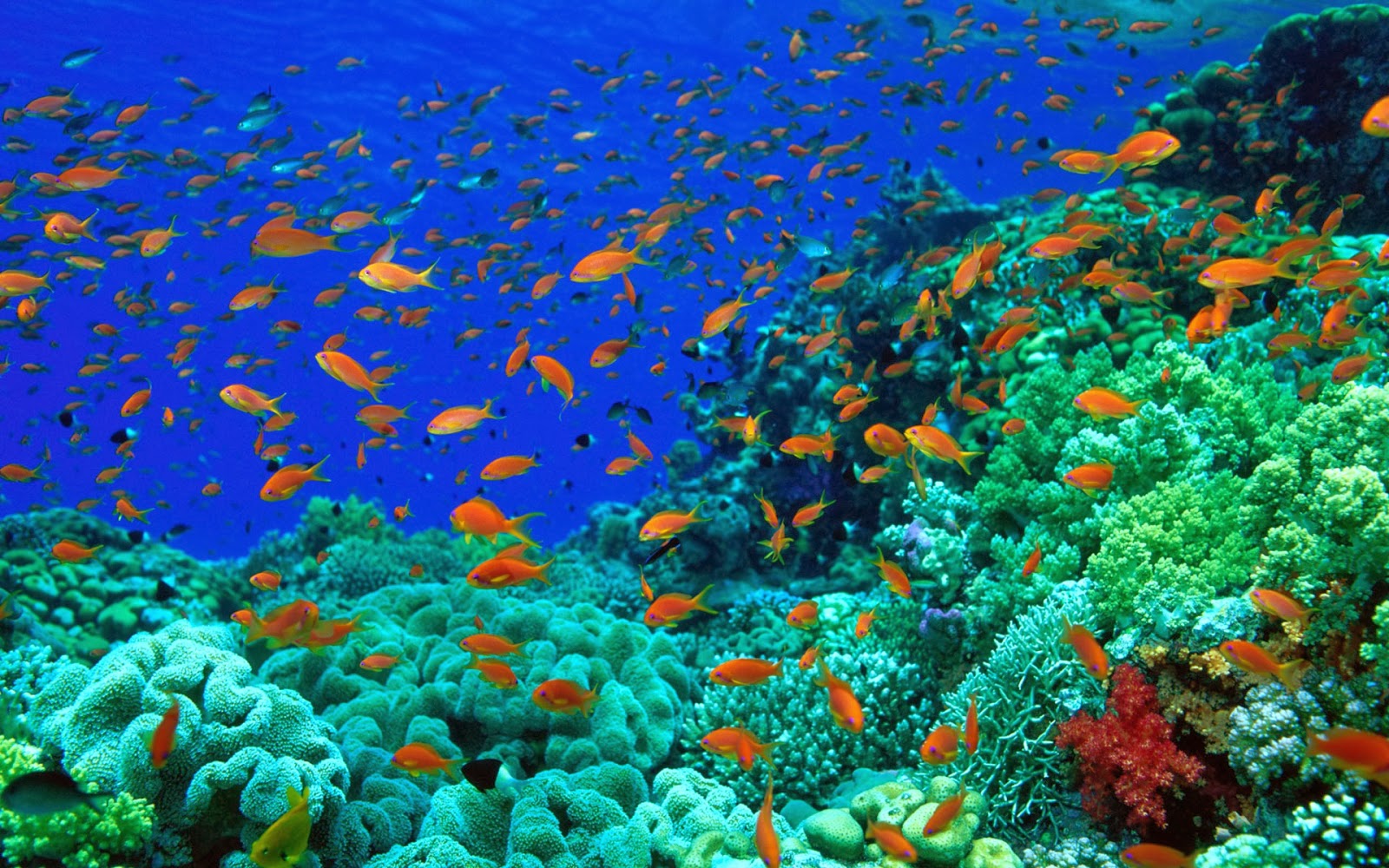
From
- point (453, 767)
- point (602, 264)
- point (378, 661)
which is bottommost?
Result: point (378, 661)

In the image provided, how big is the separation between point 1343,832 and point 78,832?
5920 millimetres

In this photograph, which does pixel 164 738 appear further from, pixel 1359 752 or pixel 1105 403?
pixel 1105 403

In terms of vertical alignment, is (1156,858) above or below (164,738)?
above

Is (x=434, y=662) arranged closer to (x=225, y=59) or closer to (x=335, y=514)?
(x=335, y=514)

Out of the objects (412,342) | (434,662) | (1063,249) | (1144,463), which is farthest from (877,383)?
→ (412,342)

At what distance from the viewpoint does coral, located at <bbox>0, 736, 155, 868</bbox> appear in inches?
130

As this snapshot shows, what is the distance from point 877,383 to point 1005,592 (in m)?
5.33

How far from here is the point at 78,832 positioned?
11.0 feet

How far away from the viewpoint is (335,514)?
14.8m

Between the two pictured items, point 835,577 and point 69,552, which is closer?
point 69,552

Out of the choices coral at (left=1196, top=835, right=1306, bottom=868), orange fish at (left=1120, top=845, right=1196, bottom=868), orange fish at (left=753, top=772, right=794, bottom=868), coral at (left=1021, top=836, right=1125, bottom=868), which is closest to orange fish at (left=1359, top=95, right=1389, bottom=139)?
coral at (left=1196, top=835, right=1306, bottom=868)

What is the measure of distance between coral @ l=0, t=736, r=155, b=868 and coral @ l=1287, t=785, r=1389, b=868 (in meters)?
5.52

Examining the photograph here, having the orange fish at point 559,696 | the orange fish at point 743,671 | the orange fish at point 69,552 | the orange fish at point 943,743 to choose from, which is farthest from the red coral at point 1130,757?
the orange fish at point 69,552

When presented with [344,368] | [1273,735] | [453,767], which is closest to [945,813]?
[1273,735]
